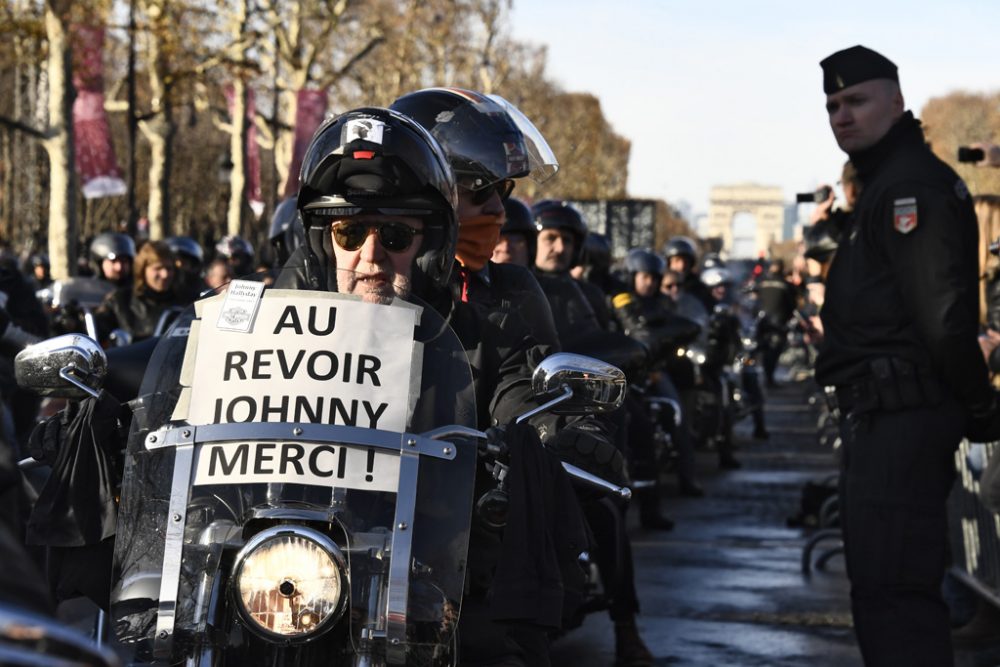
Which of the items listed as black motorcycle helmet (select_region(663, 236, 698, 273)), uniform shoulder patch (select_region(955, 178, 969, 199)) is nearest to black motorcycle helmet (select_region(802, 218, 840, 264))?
uniform shoulder patch (select_region(955, 178, 969, 199))

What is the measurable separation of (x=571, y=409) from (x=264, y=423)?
608mm

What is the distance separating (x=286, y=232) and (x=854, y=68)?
3045mm

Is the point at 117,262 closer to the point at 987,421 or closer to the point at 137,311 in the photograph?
the point at 137,311

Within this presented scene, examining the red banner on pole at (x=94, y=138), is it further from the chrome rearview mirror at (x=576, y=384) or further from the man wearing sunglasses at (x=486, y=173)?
the chrome rearview mirror at (x=576, y=384)

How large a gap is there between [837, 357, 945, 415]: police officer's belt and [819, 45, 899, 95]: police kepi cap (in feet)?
2.90

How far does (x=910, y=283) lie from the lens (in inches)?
192

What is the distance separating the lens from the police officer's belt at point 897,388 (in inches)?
188

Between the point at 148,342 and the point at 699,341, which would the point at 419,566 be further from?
the point at 699,341

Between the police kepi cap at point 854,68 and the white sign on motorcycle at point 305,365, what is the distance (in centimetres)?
250

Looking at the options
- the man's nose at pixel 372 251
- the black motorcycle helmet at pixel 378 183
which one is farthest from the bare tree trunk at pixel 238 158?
the man's nose at pixel 372 251

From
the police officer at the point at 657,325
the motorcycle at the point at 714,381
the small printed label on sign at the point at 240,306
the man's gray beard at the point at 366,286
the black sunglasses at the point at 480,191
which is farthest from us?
the motorcycle at the point at 714,381

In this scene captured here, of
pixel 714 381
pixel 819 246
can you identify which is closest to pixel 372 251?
pixel 819 246

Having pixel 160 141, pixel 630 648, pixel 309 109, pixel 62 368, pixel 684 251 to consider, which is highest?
pixel 309 109

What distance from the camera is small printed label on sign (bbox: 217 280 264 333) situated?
3.05 metres
